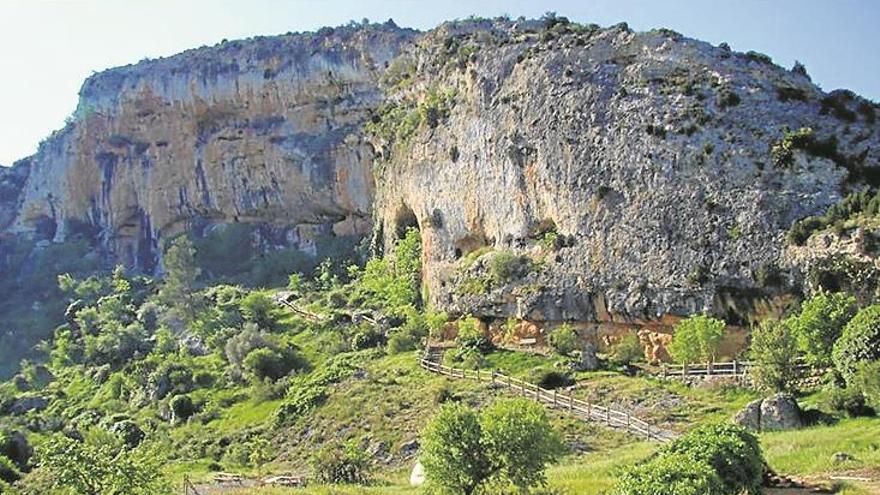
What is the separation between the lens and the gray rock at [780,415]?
98.9 feet

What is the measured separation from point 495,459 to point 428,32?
7524cm

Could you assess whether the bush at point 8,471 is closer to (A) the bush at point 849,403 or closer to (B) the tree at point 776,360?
(B) the tree at point 776,360

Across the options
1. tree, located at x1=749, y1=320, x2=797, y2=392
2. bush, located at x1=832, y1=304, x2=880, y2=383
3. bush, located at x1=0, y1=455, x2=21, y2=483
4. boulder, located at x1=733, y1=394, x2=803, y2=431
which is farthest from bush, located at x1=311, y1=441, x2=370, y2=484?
bush, located at x1=832, y1=304, x2=880, y2=383

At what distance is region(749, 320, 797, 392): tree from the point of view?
3669 centimetres

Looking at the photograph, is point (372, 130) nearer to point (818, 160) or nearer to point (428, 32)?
point (428, 32)

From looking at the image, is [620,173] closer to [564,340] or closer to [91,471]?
[564,340]

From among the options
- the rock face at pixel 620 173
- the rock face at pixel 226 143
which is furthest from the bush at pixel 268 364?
the rock face at pixel 226 143

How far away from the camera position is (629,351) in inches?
1882

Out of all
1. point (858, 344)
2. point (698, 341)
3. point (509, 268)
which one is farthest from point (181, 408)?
point (858, 344)

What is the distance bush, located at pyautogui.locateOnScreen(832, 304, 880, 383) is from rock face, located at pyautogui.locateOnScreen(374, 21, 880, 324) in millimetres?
9981

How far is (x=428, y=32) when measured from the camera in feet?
305

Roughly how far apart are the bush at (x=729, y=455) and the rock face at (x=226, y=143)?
77.4 m

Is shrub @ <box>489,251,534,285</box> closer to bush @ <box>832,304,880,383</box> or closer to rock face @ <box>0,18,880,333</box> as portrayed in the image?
rock face @ <box>0,18,880,333</box>

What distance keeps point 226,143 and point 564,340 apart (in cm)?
6543
